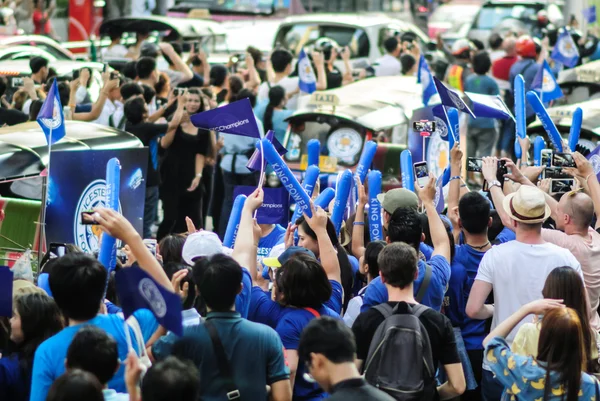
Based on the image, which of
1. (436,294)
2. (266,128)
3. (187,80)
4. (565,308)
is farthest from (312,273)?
(187,80)

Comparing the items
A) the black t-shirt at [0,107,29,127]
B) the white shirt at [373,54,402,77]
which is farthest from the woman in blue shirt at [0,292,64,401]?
the white shirt at [373,54,402,77]

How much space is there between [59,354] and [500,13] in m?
23.1

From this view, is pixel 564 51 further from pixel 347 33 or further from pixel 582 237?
pixel 582 237

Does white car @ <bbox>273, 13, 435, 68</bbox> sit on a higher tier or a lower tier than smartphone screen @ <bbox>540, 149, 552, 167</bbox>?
lower

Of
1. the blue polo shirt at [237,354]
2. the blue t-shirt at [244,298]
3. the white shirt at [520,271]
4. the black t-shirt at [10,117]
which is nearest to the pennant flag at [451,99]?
the white shirt at [520,271]

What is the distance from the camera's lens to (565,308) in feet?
15.7

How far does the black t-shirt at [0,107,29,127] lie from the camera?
10.5 meters

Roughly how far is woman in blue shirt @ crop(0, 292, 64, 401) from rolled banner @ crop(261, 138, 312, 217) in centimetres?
172

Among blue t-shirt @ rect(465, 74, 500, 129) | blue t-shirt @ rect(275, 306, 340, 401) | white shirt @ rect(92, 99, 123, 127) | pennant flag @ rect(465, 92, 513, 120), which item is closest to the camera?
blue t-shirt @ rect(275, 306, 340, 401)

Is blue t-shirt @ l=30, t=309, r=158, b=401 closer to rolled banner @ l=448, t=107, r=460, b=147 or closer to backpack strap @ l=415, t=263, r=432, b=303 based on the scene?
backpack strap @ l=415, t=263, r=432, b=303

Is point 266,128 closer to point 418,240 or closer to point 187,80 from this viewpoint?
point 187,80

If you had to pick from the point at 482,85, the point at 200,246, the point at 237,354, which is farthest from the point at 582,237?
the point at 482,85

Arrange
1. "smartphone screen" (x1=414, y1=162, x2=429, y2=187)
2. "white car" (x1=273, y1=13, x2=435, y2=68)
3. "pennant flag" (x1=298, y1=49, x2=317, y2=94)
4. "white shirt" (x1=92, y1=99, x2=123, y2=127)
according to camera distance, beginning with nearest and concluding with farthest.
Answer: "smartphone screen" (x1=414, y1=162, x2=429, y2=187), "white shirt" (x1=92, y1=99, x2=123, y2=127), "pennant flag" (x1=298, y1=49, x2=317, y2=94), "white car" (x1=273, y1=13, x2=435, y2=68)

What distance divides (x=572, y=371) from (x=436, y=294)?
1099 millimetres
